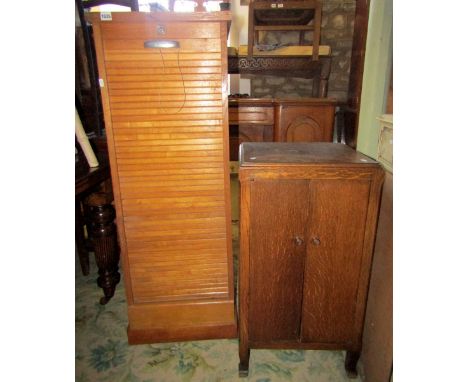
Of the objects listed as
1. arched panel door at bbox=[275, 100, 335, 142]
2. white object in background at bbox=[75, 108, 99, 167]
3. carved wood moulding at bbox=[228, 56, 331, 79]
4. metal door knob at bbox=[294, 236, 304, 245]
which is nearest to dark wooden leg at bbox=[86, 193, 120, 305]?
white object in background at bbox=[75, 108, 99, 167]

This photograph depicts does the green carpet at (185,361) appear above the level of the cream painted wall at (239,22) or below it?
below

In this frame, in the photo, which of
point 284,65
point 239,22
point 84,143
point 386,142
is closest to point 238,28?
point 239,22

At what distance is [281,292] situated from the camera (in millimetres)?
1242

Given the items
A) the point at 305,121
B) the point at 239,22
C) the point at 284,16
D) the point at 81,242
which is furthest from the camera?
the point at 239,22

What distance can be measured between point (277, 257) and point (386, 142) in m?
0.64

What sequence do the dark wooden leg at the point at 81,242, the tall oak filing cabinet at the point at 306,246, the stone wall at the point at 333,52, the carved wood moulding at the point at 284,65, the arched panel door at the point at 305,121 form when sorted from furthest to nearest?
the stone wall at the point at 333,52 < the carved wood moulding at the point at 284,65 < the arched panel door at the point at 305,121 < the dark wooden leg at the point at 81,242 < the tall oak filing cabinet at the point at 306,246

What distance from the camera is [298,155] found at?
123 cm

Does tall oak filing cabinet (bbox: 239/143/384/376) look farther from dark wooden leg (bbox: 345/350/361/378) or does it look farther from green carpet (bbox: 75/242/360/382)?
green carpet (bbox: 75/242/360/382)

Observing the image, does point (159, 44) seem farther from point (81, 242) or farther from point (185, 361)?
point (81, 242)

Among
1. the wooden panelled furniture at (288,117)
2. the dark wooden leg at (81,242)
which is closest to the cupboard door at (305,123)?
the wooden panelled furniture at (288,117)

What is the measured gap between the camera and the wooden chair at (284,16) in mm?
3105

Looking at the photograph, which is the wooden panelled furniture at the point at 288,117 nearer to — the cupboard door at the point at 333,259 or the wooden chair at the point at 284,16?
the wooden chair at the point at 284,16
